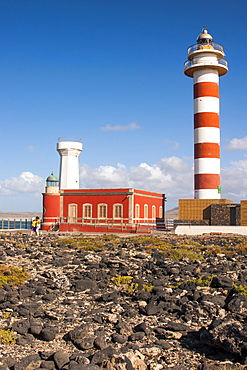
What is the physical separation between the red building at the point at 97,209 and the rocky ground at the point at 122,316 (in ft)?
62.1

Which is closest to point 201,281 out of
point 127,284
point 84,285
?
point 127,284

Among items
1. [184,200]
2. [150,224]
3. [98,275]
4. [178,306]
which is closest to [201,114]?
[184,200]

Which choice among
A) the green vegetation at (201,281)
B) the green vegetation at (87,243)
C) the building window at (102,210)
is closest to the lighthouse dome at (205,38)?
the building window at (102,210)

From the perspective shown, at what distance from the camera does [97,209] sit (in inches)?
1296

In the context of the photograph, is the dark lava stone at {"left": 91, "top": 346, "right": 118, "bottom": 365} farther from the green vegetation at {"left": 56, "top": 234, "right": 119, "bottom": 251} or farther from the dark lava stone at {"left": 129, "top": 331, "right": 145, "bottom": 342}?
the green vegetation at {"left": 56, "top": 234, "right": 119, "bottom": 251}

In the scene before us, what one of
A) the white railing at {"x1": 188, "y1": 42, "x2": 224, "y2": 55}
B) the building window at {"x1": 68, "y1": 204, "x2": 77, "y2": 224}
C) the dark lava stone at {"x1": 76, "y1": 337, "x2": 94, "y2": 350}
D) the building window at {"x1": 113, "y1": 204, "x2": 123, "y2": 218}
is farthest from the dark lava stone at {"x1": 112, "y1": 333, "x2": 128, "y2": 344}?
Result: the white railing at {"x1": 188, "y1": 42, "x2": 224, "y2": 55}

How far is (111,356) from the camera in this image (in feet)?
18.9

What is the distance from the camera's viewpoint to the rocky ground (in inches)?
228

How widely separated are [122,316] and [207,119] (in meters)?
24.9

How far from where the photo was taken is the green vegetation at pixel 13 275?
10148 millimetres

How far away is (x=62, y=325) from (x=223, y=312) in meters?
2.93

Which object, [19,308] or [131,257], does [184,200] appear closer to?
[131,257]

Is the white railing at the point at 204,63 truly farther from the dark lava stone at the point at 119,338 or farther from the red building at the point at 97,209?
the dark lava stone at the point at 119,338

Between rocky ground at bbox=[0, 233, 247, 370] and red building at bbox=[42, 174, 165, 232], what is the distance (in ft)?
62.1
